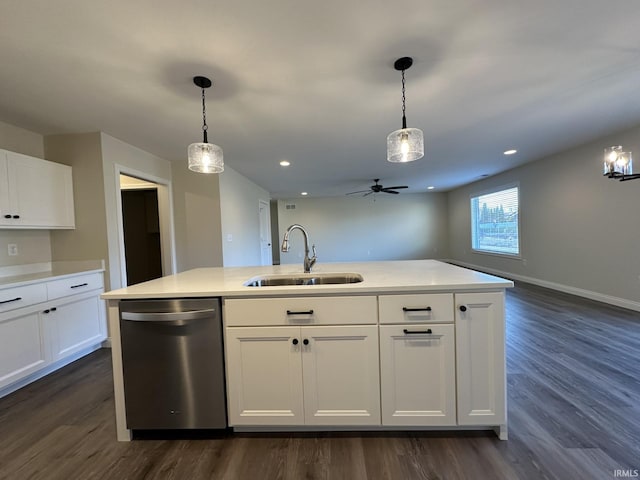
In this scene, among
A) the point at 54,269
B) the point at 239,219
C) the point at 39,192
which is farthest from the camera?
the point at 239,219

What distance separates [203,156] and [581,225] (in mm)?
5513

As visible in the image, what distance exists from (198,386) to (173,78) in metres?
2.13

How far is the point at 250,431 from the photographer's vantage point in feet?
5.54

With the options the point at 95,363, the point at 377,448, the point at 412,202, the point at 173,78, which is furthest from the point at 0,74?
the point at 412,202

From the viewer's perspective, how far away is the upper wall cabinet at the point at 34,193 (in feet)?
8.08

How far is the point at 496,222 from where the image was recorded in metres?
6.74

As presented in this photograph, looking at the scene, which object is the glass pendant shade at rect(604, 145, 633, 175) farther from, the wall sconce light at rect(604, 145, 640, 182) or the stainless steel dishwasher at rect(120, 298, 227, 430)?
the stainless steel dishwasher at rect(120, 298, 227, 430)

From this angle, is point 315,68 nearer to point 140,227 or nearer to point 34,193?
point 34,193

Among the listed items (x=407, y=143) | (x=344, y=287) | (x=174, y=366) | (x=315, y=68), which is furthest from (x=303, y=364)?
(x=315, y=68)

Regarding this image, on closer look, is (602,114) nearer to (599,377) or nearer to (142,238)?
(599,377)

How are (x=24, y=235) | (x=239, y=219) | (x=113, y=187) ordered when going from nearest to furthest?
(x=24, y=235) → (x=113, y=187) → (x=239, y=219)

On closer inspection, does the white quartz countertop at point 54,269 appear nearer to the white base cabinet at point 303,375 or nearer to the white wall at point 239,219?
the white wall at point 239,219

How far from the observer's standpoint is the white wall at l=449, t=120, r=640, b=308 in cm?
366

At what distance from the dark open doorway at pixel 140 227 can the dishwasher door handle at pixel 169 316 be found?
418 centimetres
